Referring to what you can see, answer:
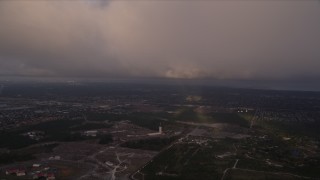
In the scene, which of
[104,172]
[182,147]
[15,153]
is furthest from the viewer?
[182,147]

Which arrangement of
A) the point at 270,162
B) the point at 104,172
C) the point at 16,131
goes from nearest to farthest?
the point at 104,172 → the point at 270,162 → the point at 16,131

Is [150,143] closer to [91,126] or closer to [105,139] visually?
[105,139]

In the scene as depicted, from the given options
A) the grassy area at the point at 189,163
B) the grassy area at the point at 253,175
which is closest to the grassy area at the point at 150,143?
the grassy area at the point at 189,163

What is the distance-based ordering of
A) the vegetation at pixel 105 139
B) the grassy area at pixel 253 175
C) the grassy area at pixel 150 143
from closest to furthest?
1. the grassy area at pixel 253 175
2. the grassy area at pixel 150 143
3. the vegetation at pixel 105 139

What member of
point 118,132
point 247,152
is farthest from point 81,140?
point 247,152

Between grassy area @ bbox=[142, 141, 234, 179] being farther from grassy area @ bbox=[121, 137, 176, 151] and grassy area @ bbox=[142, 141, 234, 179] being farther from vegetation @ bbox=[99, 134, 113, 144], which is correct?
vegetation @ bbox=[99, 134, 113, 144]

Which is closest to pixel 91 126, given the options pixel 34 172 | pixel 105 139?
pixel 105 139

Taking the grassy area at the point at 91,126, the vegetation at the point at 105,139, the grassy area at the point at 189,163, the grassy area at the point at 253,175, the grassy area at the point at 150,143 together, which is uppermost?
the grassy area at the point at 91,126

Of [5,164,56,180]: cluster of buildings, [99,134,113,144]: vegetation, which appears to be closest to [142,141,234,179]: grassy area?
[5,164,56,180]: cluster of buildings

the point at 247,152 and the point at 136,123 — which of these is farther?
the point at 136,123

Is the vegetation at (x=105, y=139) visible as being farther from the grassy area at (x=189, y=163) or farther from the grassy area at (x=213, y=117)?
the grassy area at (x=213, y=117)

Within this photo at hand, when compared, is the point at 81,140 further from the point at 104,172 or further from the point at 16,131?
the point at 104,172
